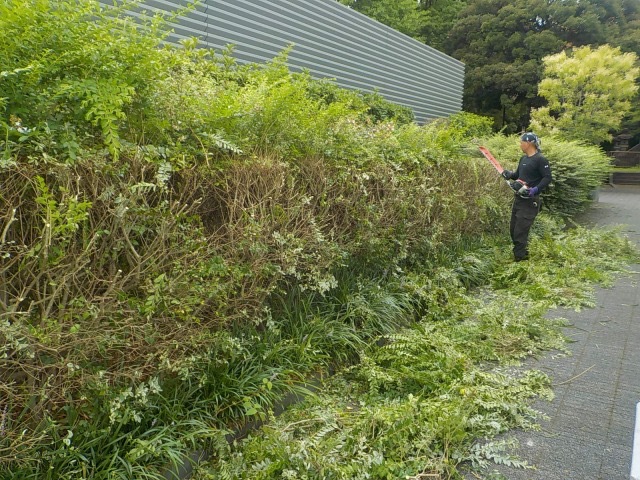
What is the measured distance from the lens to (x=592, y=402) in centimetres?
328

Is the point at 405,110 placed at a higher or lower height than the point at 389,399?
higher

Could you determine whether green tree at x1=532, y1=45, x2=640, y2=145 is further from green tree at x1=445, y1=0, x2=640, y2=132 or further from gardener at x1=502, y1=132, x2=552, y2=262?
gardener at x1=502, y1=132, x2=552, y2=262

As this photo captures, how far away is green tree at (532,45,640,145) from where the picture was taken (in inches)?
642

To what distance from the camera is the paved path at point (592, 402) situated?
8.63ft

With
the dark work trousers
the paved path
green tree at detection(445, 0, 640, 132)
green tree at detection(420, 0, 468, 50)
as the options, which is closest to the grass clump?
the paved path

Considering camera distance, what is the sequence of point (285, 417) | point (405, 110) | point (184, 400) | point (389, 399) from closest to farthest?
point (184, 400), point (285, 417), point (389, 399), point (405, 110)

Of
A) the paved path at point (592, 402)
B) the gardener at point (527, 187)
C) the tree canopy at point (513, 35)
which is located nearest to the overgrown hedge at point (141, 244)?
the paved path at point (592, 402)

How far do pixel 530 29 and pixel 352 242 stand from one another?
26.0 metres

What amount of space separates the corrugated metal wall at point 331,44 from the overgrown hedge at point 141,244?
2.05m

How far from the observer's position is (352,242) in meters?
4.28

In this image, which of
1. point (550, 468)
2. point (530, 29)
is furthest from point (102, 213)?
point (530, 29)

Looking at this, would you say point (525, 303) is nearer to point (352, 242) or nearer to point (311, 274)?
point (352, 242)

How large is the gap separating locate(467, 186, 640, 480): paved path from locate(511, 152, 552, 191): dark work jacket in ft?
6.19

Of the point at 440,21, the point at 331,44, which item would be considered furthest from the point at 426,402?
the point at 440,21
